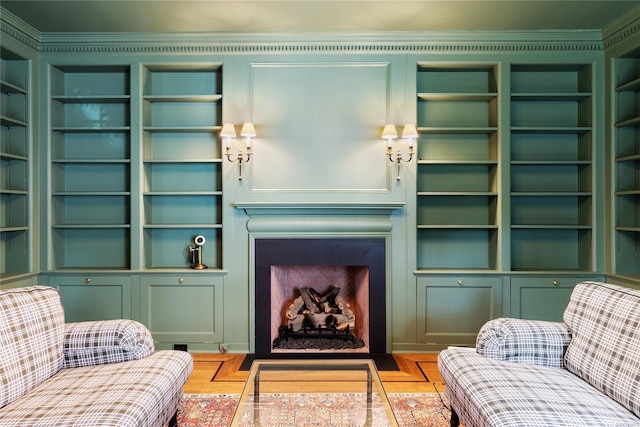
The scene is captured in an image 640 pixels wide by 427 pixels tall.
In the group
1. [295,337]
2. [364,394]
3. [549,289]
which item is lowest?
[295,337]

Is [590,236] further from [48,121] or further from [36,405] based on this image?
[48,121]

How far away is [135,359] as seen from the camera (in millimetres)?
1982

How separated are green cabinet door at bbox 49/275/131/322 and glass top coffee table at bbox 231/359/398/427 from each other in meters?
1.73

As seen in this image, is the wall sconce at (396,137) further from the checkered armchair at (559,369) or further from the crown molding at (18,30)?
the crown molding at (18,30)

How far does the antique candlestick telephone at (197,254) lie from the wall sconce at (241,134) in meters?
0.67

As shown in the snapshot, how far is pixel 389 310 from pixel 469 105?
6.28 ft

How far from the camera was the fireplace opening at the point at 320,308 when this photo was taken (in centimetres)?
331

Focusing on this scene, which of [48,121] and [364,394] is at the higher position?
[48,121]

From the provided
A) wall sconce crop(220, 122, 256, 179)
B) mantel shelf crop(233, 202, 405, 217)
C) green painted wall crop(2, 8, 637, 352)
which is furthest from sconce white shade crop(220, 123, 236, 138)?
mantel shelf crop(233, 202, 405, 217)

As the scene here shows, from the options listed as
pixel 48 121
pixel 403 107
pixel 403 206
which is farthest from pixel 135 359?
pixel 403 107

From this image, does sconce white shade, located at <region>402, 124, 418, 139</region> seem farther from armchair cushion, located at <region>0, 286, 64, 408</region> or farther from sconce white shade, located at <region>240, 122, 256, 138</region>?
armchair cushion, located at <region>0, 286, 64, 408</region>

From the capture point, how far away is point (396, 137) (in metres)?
3.12

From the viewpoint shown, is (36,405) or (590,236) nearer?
(36,405)

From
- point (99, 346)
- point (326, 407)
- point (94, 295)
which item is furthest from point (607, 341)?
point (94, 295)
